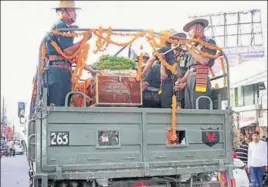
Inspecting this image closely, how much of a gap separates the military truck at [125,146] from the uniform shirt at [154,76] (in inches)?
47.1

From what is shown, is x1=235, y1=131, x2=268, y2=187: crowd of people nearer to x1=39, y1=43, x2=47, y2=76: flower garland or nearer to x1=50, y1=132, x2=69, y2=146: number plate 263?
x1=39, y1=43, x2=47, y2=76: flower garland

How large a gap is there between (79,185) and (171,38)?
7.33ft

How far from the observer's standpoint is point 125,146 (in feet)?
18.3

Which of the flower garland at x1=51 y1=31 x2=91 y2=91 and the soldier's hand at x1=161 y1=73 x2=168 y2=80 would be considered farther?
the soldier's hand at x1=161 y1=73 x2=168 y2=80

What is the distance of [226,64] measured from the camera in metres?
6.36

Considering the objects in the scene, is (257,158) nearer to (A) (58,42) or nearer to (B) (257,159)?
(B) (257,159)

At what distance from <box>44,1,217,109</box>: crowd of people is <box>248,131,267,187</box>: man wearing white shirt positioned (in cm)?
462

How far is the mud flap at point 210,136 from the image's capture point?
611 centimetres

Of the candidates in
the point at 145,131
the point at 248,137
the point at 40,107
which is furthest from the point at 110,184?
the point at 248,137

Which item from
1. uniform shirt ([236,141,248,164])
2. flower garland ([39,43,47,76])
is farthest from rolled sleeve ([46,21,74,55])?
uniform shirt ([236,141,248,164])

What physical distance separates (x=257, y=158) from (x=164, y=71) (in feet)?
16.4

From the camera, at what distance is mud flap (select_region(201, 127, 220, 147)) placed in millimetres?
6105

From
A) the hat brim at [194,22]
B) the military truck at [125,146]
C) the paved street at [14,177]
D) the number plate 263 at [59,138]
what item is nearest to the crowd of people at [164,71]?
the hat brim at [194,22]

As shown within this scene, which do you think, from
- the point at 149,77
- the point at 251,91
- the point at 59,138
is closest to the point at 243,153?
the point at 149,77
